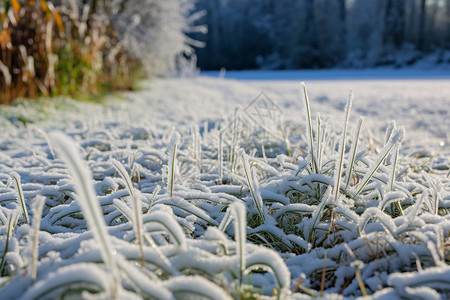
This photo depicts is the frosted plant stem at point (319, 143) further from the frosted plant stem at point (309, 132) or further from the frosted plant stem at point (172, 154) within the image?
the frosted plant stem at point (172, 154)

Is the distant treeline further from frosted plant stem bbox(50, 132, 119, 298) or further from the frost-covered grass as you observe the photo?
frosted plant stem bbox(50, 132, 119, 298)

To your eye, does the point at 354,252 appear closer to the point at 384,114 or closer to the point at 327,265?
the point at 327,265

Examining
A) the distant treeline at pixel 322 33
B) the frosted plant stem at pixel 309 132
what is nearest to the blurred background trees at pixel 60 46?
the frosted plant stem at pixel 309 132

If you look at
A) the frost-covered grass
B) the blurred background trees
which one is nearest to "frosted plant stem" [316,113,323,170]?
the frost-covered grass

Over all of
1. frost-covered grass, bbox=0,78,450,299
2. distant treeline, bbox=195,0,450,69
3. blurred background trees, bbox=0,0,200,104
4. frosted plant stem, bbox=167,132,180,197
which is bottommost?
frost-covered grass, bbox=0,78,450,299

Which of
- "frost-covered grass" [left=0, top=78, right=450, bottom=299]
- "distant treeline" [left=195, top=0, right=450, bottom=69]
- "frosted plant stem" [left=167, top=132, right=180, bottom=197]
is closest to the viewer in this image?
"frost-covered grass" [left=0, top=78, right=450, bottom=299]
